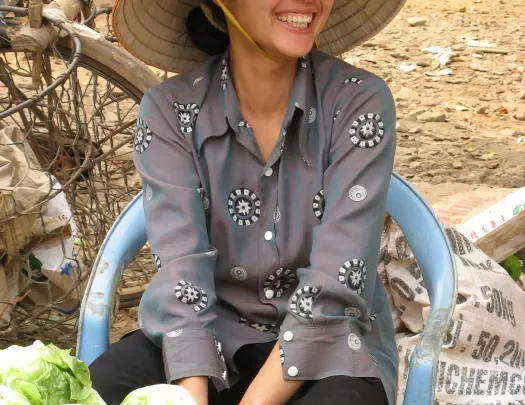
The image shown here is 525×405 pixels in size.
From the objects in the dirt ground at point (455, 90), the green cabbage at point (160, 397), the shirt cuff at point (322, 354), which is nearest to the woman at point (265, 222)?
the shirt cuff at point (322, 354)

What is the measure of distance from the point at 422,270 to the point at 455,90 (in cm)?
349

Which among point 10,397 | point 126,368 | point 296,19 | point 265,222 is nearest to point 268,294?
point 265,222

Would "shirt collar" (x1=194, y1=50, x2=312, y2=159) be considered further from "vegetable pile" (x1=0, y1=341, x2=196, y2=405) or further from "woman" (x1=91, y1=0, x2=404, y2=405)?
"vegetable pile" (x1=0, y1=341, x2=196, y2=405)

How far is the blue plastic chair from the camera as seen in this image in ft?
5.44

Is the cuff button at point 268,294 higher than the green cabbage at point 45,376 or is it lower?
lower

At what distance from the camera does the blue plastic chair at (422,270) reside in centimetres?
166

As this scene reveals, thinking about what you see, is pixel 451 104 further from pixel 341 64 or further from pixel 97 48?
pixel 341 64

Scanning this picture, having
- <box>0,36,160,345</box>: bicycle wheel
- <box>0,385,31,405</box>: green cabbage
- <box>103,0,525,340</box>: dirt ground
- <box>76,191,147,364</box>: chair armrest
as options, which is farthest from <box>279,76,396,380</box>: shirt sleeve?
<box>103,0,525,340</box>: dirt ground

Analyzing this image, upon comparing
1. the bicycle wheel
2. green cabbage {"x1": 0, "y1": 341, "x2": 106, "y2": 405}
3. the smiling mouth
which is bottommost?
the bicycle wheel

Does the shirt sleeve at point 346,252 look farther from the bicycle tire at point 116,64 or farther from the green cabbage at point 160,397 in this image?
the bicycle tire at point 116,64

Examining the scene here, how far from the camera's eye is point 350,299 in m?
1.63

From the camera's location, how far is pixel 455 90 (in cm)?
519

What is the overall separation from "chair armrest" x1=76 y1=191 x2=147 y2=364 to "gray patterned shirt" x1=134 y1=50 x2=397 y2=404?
11 centimetres

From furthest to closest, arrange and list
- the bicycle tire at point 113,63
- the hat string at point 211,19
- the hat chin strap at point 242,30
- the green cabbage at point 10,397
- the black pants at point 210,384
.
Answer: the bicycle tire at point 113,63
the hat string at point 211,19
the hat chin strap at point 242,30
the black pants at point 210,384
the green cabbage at point 10,397
